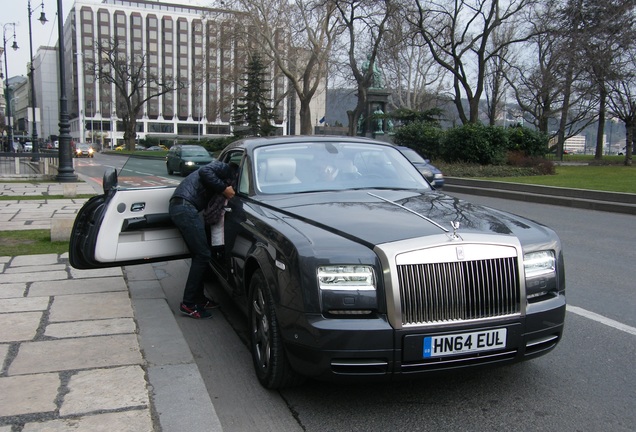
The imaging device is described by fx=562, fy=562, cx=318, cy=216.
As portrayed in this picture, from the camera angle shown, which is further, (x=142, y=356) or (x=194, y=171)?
(x=194, y=171)

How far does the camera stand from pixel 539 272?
3447mm

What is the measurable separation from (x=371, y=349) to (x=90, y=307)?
3.30m

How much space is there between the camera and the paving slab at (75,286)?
5.74m

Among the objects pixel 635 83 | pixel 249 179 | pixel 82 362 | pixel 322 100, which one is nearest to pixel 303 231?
pixel 249 179

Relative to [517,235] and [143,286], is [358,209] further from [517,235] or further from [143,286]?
[143,286]

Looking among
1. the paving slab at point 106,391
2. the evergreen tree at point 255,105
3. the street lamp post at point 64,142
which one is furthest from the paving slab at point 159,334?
the evergreen tree at point 255,105

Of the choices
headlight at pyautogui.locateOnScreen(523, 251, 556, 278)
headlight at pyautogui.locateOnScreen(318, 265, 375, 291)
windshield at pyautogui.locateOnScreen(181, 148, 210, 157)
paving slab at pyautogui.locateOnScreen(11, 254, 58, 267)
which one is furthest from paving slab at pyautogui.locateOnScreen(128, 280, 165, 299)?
windshield at pyautogui.locateOnScreen(181, 148, 210, 157)

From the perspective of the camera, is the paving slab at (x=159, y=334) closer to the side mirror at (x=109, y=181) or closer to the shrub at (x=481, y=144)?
the side mirror at (x=109, y=181)

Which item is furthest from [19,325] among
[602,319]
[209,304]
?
[602,319]

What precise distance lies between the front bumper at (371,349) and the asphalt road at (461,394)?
1.16 feet

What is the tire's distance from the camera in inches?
136

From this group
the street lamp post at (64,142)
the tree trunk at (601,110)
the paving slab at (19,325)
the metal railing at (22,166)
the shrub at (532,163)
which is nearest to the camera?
the paving slab at (19,325)

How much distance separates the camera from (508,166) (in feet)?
84.4

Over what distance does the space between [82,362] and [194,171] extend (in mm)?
2019
